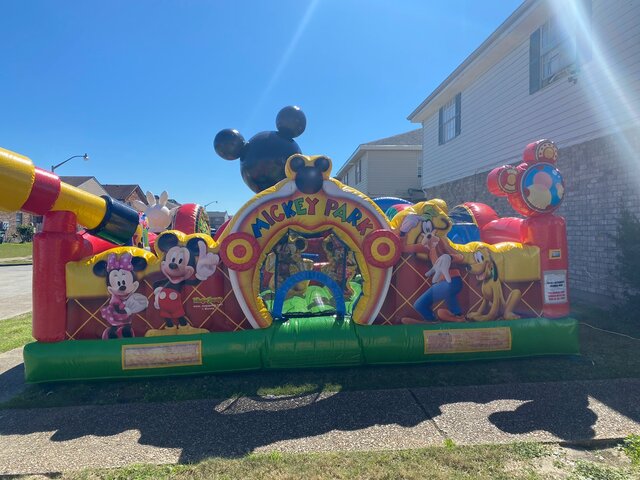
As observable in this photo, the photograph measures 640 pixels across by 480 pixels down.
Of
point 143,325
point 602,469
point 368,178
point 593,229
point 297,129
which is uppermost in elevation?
point 368,178

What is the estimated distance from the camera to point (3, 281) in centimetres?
1404

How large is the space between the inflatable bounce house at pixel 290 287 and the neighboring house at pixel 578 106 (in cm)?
303

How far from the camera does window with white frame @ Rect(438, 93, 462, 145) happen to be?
1341cm

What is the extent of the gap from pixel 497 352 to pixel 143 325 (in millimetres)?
4215

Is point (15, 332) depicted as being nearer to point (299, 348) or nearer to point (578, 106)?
point (299, 348)

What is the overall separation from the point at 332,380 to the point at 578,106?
7576 millimetres

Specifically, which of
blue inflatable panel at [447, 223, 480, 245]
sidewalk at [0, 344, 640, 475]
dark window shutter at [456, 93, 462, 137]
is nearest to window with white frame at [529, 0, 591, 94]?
dark window shutter at [456, 93, 462, 137]

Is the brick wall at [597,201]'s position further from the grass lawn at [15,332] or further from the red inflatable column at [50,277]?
the grass lawn at [15,332]

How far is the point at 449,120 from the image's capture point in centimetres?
1429

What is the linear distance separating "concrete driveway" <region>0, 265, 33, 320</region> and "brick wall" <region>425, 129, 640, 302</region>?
39.1 ft

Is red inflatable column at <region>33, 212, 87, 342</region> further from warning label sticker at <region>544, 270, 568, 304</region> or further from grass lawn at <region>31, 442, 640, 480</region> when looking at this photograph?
warning label sticker at <region>544, 270, 568, 304</region>

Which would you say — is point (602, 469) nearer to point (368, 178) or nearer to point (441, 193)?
point (441, 193)

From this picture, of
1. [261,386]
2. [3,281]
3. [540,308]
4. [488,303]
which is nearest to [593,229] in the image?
[540,308]

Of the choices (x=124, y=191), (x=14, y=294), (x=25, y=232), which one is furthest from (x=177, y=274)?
(x=124, y=191)
